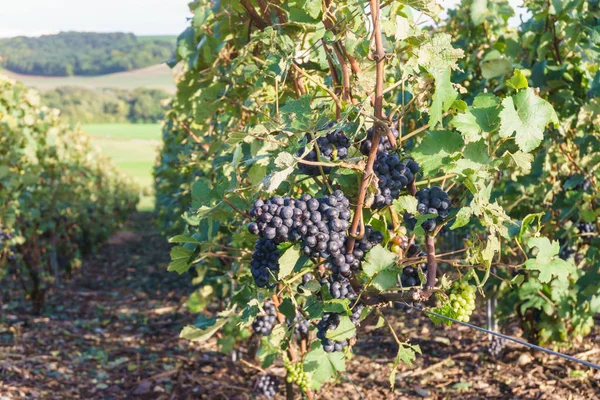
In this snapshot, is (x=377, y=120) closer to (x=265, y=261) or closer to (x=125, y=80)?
(x=265, y=261)

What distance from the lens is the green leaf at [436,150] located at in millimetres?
1767

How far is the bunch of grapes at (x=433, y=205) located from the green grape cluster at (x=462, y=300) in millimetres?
231

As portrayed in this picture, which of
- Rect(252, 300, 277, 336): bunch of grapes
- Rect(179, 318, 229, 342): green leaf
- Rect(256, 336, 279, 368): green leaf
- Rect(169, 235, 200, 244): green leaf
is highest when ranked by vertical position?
Rect(169, 235, 200, 244): green leaf

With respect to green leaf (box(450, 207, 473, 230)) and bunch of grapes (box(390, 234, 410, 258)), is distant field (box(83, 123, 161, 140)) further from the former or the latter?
green leaf (box(450, 207, 473, 230))

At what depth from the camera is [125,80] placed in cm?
7644

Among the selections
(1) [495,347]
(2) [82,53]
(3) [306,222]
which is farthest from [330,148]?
(2) [82,53]

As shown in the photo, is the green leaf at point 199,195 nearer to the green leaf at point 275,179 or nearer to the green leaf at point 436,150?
the green leaf at point 275,179

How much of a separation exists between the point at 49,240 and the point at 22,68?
229ft

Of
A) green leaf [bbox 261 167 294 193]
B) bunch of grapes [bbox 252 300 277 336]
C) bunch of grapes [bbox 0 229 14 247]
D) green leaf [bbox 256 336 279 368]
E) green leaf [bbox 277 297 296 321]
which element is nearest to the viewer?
green leaf [bbox 261 167 294 193]

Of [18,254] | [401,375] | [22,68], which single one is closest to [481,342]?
[401,375]

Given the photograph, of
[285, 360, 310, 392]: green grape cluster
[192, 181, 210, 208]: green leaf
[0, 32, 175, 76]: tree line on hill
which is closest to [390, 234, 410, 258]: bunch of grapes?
[192, 181, 210, 208]: green leaf

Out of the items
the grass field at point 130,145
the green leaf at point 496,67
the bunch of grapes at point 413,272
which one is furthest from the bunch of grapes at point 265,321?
the grass field at point 130,145

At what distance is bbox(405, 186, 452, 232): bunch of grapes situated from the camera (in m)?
1.79

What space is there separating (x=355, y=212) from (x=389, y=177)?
150 millimetres
